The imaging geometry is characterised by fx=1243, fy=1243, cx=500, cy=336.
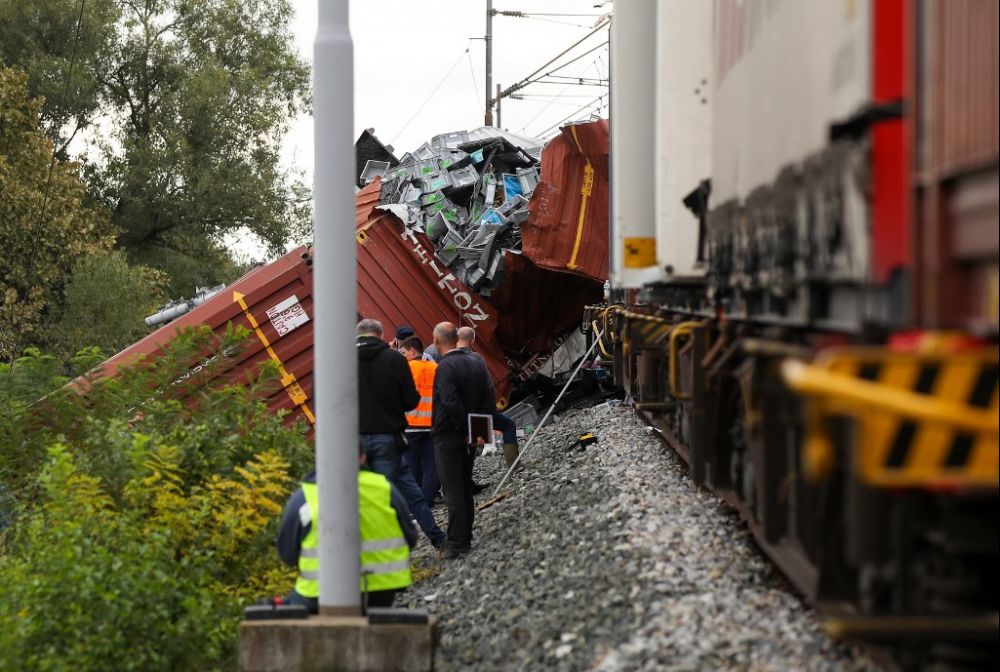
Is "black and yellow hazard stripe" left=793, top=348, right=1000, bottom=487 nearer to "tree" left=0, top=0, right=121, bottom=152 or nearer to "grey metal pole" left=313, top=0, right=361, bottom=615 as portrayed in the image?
"grey metal pole" left=313, top=0, right=361, bottom=615

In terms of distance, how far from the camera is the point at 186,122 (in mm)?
31500

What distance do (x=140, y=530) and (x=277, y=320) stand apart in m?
6.36

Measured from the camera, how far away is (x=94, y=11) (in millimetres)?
30359

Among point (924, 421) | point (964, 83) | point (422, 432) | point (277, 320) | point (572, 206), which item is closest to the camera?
point (924, 421)

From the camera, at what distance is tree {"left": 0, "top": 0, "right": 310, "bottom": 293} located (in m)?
30.9

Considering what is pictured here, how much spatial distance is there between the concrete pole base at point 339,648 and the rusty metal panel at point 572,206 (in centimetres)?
966

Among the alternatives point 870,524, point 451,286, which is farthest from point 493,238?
point 870,524

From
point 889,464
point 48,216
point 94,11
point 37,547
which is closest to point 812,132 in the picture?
point 889,464

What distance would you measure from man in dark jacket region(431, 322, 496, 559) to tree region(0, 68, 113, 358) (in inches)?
671

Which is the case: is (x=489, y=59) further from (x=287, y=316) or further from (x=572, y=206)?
(x=287, y=316)

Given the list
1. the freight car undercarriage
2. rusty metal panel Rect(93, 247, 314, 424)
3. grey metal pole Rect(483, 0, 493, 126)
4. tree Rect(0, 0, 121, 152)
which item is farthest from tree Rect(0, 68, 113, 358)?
the freight car undercarriage

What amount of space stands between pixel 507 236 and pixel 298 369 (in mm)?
3610

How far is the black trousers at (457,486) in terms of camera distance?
933cm

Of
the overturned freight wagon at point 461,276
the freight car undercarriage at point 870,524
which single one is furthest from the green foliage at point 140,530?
the freight car undercarriage at point 870,524
